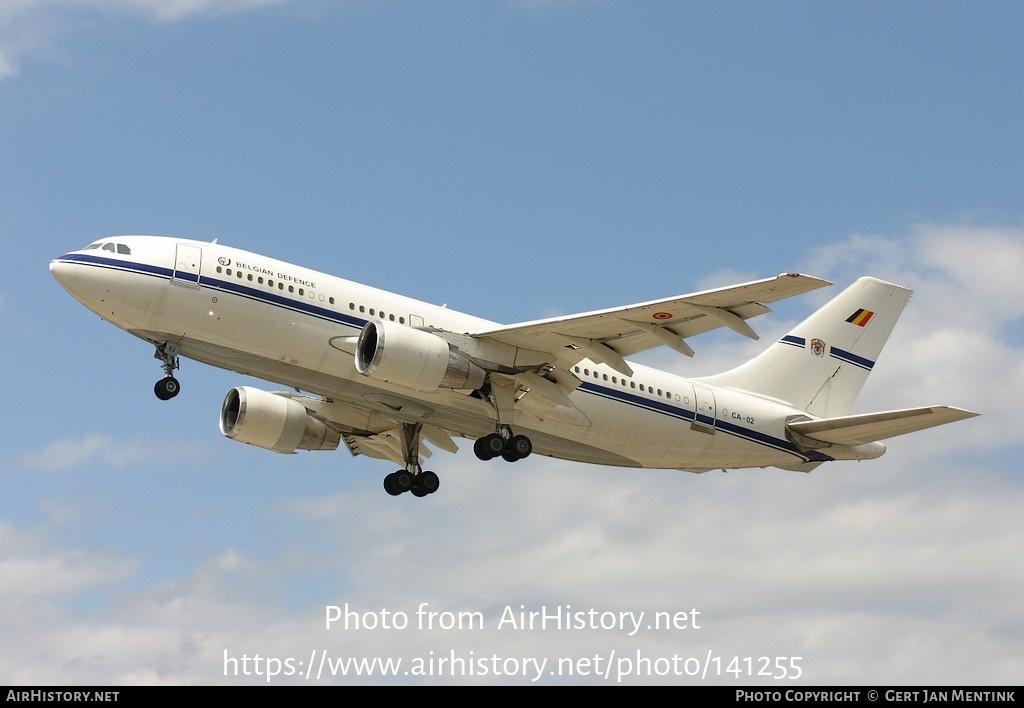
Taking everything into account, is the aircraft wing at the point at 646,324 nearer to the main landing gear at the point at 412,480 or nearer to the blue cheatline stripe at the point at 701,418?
the blue cheatline stripe at the point at 701,418

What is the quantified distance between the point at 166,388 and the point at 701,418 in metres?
14.8

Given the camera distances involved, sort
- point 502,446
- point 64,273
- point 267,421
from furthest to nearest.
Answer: point 267,421 → point 502,446 → point 64,273

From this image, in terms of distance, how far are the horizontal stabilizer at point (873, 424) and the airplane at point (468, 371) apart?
0.06m

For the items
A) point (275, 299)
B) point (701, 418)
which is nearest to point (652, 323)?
point (701, 418)

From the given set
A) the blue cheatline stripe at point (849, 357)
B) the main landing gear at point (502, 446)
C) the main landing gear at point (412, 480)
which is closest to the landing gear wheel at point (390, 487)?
the main landing gear at point (412, 480)

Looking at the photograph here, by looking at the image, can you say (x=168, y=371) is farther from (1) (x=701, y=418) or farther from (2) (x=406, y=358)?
(1) (x=701, y=418)

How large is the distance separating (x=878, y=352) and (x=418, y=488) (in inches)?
620

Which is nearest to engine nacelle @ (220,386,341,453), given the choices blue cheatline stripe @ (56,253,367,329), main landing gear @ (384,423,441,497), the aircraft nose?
main landing gear @ (384,423,441,497)

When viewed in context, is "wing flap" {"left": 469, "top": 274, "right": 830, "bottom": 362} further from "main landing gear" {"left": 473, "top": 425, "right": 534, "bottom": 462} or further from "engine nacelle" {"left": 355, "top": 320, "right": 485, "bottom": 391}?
"main landing gear" {"left": 473, "top": 425, "right": 534, "bottom": 462}

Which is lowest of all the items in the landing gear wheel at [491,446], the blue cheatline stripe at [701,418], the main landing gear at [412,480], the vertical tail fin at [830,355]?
the landing gear wheel at [491,446]

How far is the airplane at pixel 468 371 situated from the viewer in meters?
32.9

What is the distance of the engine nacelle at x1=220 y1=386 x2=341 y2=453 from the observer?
1575 inches

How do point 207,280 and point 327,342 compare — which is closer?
point 207,280

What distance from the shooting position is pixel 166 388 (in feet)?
112
